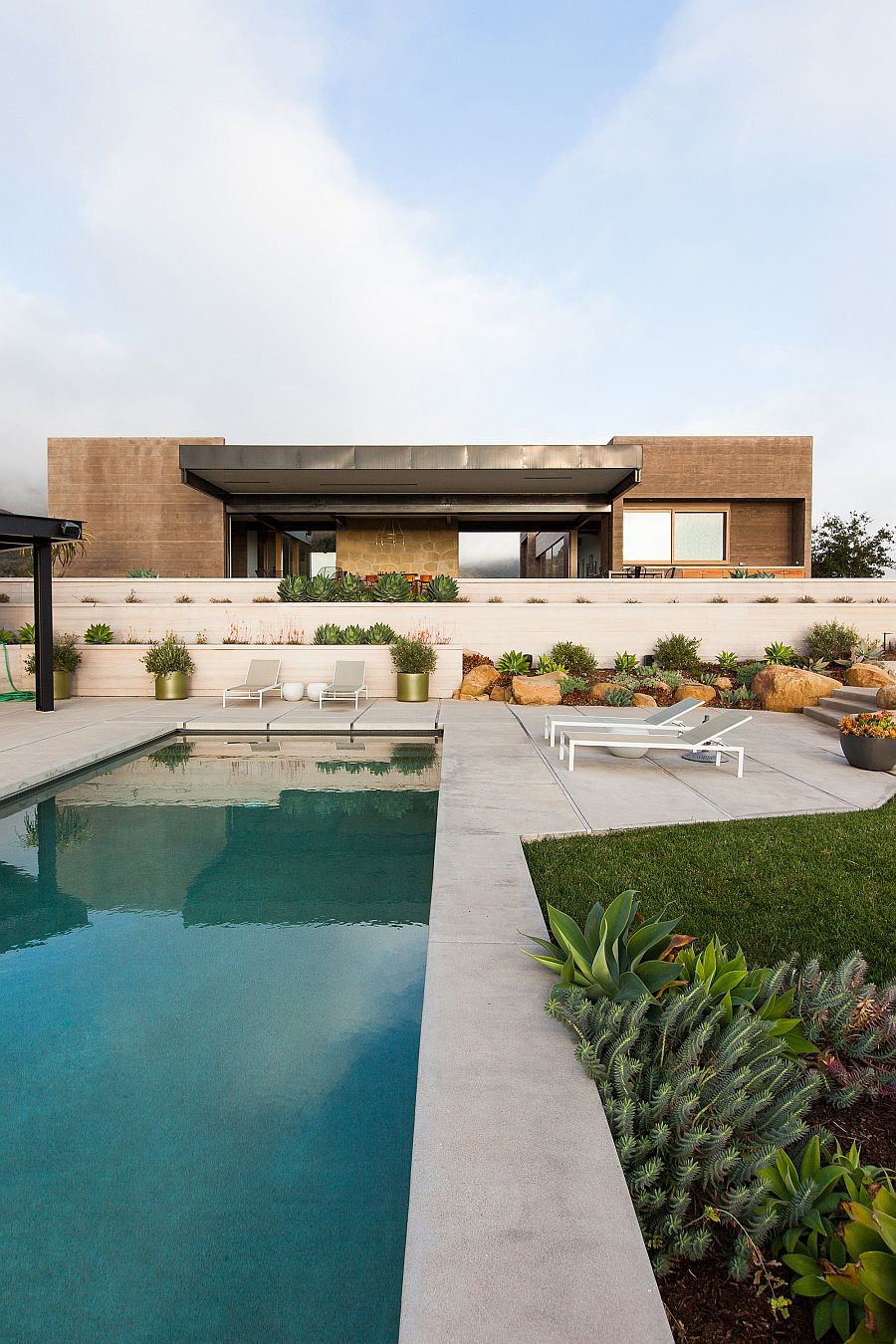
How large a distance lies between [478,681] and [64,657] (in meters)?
8.31

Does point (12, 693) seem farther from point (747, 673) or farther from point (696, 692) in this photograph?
point (747, 673)

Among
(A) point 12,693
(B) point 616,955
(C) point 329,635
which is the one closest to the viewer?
(B) point 616,955

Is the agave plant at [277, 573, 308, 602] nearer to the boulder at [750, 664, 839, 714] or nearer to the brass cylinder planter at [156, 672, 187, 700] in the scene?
the brass cylinder planter at [156, 672, 187, 700]

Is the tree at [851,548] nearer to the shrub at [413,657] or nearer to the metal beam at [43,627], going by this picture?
the shrub at [413,657]

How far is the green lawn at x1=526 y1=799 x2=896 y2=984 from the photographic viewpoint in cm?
368

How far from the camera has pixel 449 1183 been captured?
196cm

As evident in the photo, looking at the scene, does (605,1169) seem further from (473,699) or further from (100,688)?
(100,688)

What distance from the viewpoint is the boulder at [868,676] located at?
12.8 meters

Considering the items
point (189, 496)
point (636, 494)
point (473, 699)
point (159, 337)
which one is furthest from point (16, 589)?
point (636, 494)

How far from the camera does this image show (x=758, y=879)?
14.8 feet

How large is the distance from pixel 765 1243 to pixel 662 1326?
48cm

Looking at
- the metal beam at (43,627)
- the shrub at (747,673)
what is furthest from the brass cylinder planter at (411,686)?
the shrub at (747,673)

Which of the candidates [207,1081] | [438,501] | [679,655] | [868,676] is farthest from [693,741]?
[438,501]

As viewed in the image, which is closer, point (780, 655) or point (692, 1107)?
point (692, 1107)
